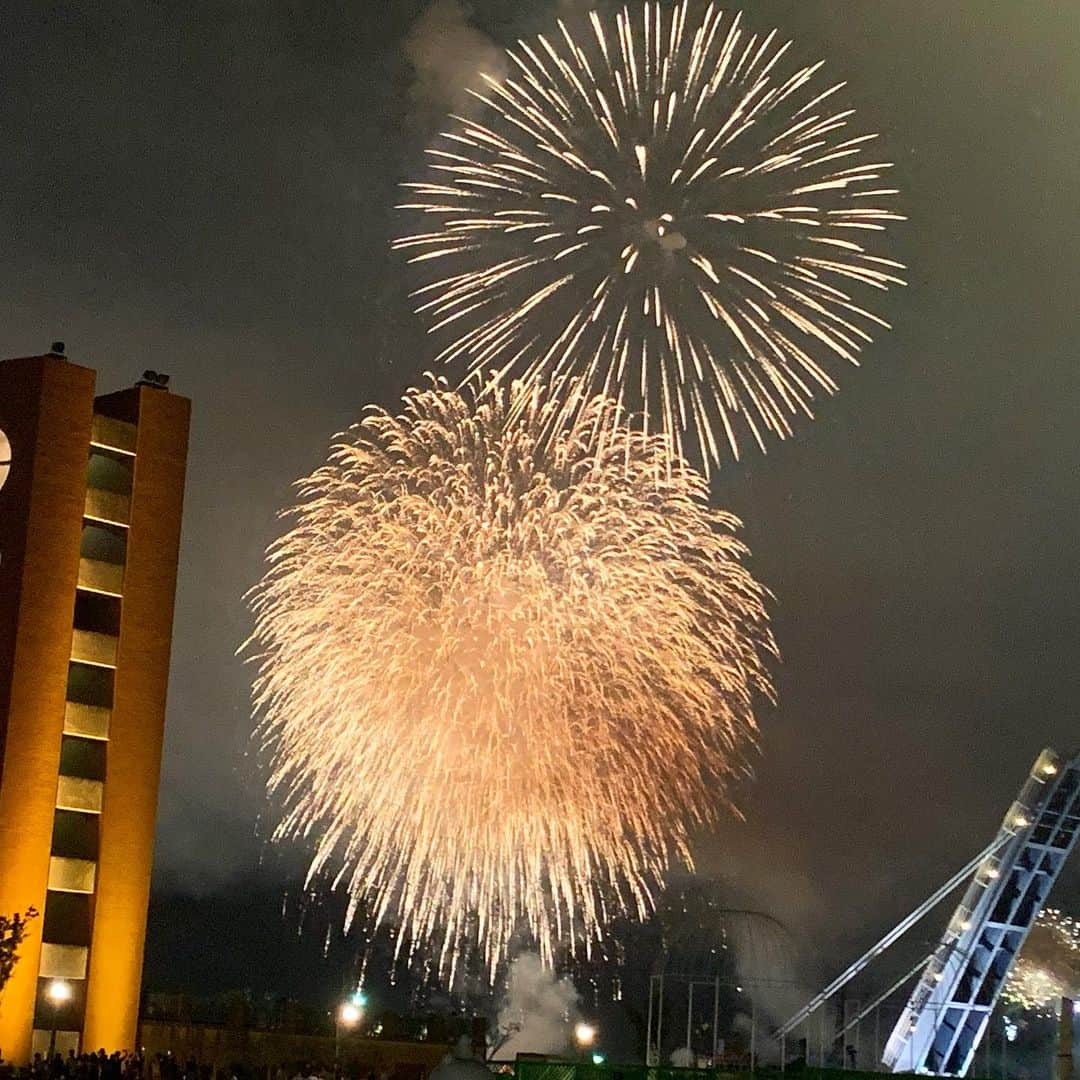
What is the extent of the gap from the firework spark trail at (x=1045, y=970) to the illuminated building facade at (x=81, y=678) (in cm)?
2721

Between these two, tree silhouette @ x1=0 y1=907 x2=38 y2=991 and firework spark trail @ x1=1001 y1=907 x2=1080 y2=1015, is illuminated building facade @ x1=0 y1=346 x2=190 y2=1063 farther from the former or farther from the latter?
firework spark trail @ x1=1001 y1=907 x2=1080 y2=1015

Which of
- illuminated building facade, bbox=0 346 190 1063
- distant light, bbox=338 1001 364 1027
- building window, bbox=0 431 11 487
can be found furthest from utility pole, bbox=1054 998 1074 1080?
building window, bbox=0 431 11 487

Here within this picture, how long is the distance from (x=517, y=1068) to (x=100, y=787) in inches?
736

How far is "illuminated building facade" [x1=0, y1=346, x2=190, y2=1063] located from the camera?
130ft

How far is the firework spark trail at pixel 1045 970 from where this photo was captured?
5575cm

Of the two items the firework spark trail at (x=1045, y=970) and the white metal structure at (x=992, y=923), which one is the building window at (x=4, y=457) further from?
the firework spark trail at (x=1045, y=970)

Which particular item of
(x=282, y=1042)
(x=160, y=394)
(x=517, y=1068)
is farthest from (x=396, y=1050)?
(x=517, y=1068)

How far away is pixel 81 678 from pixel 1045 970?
1217 inches

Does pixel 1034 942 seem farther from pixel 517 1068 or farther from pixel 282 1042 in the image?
pixel 517 1068

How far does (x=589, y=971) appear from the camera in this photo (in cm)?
9294

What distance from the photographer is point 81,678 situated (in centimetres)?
4247

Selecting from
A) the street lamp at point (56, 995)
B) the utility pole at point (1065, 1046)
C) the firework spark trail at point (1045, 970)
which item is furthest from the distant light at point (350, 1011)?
the firework spark trail at point (1045, 970)

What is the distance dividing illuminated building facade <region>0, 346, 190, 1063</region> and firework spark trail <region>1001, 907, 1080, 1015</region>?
27206 mm

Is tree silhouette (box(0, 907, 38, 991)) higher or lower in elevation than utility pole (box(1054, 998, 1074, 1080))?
higher
